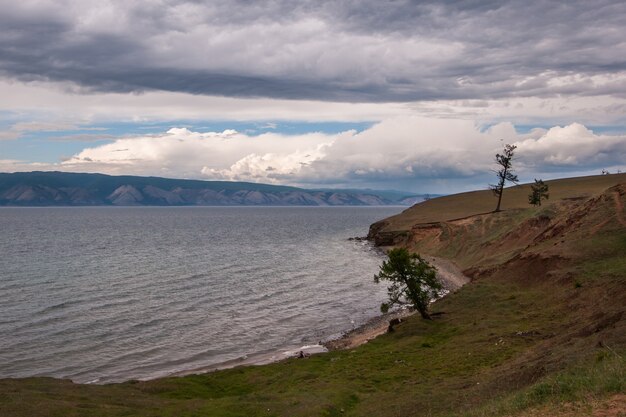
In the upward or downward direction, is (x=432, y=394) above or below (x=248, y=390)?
above

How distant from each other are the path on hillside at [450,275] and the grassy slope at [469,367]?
1214 cm

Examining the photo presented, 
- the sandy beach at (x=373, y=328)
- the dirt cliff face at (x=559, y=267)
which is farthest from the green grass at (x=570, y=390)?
the sandy beach at (x=373, y=328)

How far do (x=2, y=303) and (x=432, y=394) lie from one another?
2168 inches

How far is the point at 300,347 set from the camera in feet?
163

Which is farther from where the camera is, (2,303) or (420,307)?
(2,303)

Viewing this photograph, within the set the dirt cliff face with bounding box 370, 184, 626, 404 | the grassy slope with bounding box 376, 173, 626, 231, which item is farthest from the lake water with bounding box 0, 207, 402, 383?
the grassy slope with bounding box 376, 173, 626, 231

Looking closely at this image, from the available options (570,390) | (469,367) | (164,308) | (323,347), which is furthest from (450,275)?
(570,390)

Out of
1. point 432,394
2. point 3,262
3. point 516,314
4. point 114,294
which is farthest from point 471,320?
point 3,262

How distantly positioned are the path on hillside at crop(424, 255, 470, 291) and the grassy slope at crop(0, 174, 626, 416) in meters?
12.1

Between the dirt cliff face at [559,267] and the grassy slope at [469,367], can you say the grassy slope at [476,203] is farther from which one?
the grassy slope at [469,367]

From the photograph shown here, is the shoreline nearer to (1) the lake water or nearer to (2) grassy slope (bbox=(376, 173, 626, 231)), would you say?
(1) the lake water

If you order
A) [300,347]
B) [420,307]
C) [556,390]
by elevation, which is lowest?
[300,347]

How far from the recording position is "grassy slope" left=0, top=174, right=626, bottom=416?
2314 cm

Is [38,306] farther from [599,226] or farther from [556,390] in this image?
[599,226]
